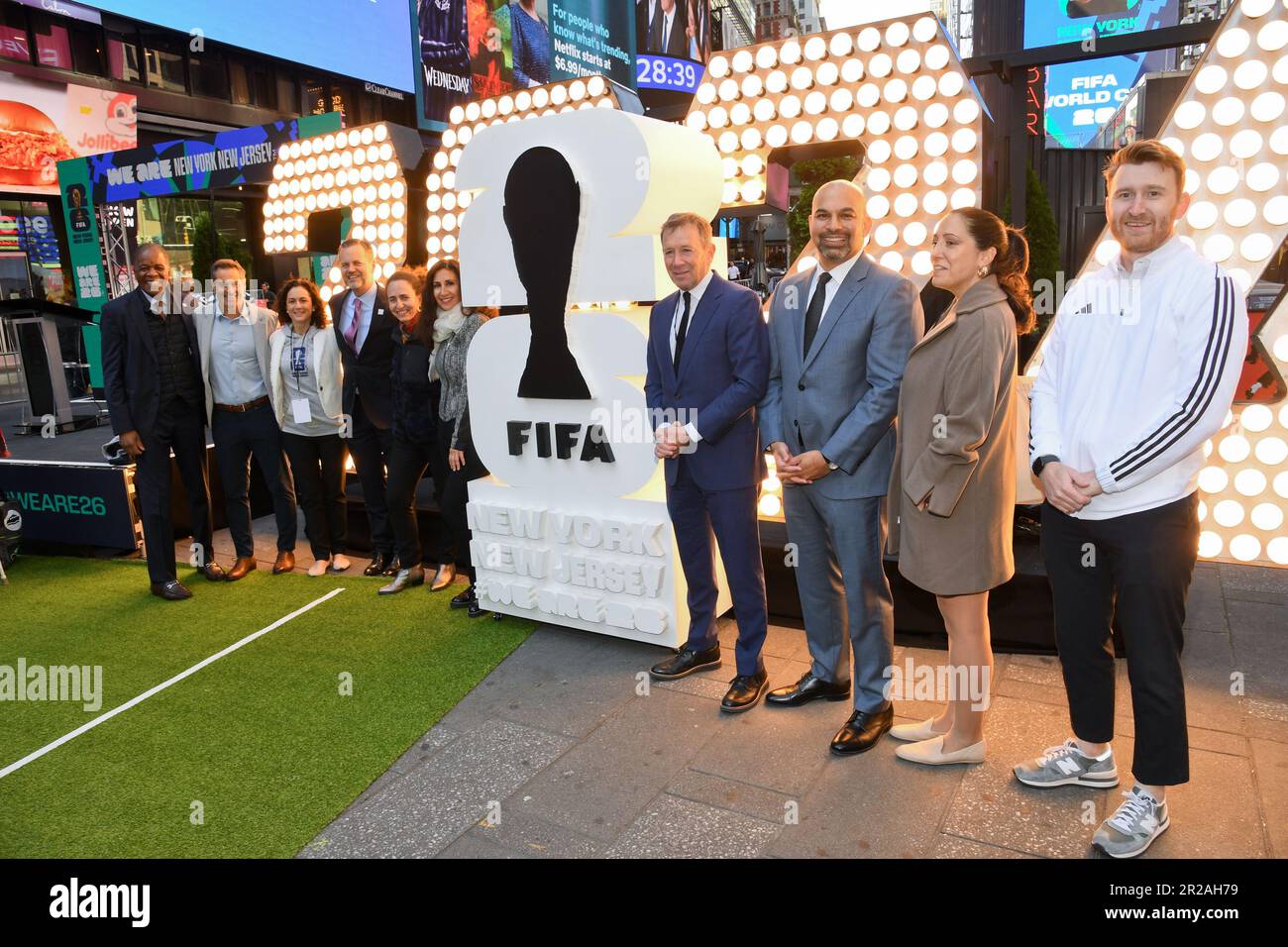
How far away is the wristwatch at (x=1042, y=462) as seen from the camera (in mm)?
2699

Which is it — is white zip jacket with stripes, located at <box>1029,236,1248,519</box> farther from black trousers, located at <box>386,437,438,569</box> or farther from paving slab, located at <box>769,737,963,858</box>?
black trousers, located at <box>386,437,438,569</box>

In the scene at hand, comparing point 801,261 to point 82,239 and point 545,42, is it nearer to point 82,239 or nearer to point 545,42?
point 82,239

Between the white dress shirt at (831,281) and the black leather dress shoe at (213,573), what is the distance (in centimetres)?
472

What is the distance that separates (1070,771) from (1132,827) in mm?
374

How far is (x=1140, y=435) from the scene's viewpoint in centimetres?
249

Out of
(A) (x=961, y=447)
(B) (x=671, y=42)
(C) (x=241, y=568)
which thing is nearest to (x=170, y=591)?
(C) (x=241, y=568)

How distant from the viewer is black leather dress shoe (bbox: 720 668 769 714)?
375cm

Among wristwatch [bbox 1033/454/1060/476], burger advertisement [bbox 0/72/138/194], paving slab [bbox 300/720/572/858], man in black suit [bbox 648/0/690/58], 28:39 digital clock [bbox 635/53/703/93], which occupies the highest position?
man in black suit [bbox 648/0/690/58]

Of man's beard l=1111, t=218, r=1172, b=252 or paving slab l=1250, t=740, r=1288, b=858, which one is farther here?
paving slab l=1250, t=740, r=1288, b=858

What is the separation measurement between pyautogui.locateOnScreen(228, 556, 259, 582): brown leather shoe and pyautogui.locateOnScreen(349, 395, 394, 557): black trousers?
95cm

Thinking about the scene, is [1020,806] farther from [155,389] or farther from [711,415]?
[155,389]

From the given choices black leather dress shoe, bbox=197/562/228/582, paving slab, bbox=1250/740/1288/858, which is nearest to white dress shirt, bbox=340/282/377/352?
black leather dress shoe, bbox=197/562/228/582

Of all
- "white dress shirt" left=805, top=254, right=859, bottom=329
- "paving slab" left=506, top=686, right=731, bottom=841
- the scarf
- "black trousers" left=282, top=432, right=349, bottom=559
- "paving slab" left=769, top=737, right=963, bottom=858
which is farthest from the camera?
"black trousers" left=282, top=432, right=349, bottom=559
